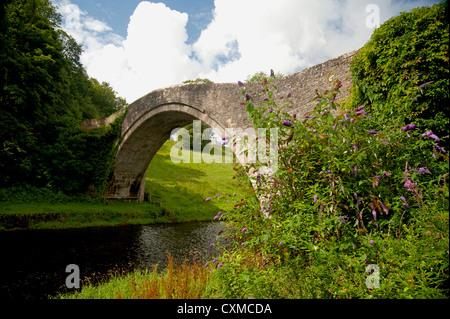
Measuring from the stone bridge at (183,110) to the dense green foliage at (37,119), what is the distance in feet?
4.99

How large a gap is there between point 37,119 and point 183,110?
8.48m

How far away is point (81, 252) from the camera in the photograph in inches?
321

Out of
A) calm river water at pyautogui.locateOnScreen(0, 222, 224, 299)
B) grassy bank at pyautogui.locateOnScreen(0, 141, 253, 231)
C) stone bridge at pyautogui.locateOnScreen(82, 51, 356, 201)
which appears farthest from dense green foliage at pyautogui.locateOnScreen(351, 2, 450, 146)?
calm river water at pyautogui.locateOnScreen(0, 222, 224, 299)

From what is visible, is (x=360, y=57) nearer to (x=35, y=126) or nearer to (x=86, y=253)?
(x=86, y=253)

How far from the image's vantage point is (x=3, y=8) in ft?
28.3

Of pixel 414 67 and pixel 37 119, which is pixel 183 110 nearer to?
pixel 414 67

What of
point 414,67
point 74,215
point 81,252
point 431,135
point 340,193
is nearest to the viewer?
point 431,135

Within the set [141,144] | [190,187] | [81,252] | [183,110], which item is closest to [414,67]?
[183,110]

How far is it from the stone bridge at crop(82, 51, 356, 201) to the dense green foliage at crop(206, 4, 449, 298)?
1236 mm

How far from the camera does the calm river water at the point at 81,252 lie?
5820 millimetres

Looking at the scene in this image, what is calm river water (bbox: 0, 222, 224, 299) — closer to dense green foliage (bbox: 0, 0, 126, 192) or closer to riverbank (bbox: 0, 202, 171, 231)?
riverbank (bbox: 0, 202, 171, 231)

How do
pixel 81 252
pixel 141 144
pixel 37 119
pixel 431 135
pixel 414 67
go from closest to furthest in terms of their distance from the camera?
pixel 431 135 → pixel 414 67 → pixel 81 252 → pixel 37 119 → pixel 141 144

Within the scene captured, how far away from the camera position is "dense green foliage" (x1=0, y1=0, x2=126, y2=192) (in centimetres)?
1141
